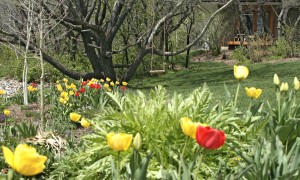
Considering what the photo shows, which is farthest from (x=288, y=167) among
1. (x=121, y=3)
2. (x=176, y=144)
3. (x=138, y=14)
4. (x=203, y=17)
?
(x=203, y=17)

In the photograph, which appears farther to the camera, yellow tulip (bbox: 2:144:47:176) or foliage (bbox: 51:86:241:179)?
foliage (bbox: 51:86:241:179)

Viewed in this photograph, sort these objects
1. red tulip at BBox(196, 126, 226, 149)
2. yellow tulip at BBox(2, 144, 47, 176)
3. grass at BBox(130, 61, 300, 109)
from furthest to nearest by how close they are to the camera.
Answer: grass at BBox(130, 61, 300, 109)
red tulip at BBox(196, 126, 226, 149)
yellow tulip at BBox(2, 144, 47, 176)

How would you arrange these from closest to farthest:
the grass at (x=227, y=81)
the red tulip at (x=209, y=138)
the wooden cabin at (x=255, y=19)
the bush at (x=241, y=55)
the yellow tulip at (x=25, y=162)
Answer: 1. the yellow tulip at (x=25, y=162)
2. the red tulip at (x=209, y=138)
3. the grass at (x=227, y=81)
4. the bush at (x=241, y=55)
5. the wooden cabin at (x=255, y=19)

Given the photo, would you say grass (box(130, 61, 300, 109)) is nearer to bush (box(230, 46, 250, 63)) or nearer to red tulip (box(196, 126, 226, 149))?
bush (box(230, 46, 250, 63))

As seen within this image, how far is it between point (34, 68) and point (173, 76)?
5.32 m

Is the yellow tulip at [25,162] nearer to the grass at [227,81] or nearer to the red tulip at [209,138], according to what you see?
the red tulip at [209,138]

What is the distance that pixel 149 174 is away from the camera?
253 centimetres

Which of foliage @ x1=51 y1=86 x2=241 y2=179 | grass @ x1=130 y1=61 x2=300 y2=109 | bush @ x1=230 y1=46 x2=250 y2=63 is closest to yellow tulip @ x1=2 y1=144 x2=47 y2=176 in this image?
foliage @ x1=51 y1=86 x2=241 y2=179

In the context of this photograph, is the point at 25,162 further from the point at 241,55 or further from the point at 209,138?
the point at 241,55

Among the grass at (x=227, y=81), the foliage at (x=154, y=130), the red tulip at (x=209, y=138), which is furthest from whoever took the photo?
the grass at (x=227, y=81)

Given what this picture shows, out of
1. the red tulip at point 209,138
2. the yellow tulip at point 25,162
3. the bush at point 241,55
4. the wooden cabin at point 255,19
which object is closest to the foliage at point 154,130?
the red tulip at point 209,138

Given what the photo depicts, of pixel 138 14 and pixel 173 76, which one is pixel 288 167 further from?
pixel 138 14

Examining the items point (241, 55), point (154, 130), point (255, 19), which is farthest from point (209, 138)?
point (255, 19)

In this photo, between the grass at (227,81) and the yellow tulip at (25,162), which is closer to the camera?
the yellow tulip at (25,162)
